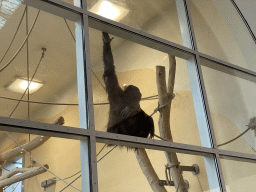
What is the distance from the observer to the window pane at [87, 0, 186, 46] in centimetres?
169

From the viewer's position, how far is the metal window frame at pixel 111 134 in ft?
3.96

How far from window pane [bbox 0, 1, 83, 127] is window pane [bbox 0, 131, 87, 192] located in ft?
0.28

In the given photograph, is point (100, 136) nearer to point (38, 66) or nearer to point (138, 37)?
point (38, 66)

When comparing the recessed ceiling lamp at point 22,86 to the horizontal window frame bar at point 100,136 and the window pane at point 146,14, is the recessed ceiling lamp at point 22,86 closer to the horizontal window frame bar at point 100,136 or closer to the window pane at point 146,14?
the horizontal window frame bar at point 100,136

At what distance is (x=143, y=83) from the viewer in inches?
64.6

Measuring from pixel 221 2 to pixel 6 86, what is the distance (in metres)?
1.76

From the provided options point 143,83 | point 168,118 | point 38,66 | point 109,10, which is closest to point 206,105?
point 168,118

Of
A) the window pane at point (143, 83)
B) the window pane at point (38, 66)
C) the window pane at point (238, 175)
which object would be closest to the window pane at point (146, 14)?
the window pane at point (143, 83)

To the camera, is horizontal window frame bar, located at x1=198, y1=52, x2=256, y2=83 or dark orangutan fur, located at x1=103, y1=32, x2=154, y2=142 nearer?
dark orangutan fur, located at x1=103, y1=32, x2=154, y2=142

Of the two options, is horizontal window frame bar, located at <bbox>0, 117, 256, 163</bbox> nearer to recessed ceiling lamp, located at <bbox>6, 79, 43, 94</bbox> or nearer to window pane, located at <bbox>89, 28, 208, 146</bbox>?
window pane, located at <bbox>89, 28, 208, 146</bbox>

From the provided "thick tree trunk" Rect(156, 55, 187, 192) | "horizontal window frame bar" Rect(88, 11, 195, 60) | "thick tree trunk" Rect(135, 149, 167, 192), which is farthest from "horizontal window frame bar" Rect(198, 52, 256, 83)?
"thick tree trunk" Rect(135, 149, 167, 192)

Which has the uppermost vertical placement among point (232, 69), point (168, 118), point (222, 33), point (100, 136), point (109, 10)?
point (222, 33)

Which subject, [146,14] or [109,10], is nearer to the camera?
[109,10]

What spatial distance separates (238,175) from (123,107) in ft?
2.49
